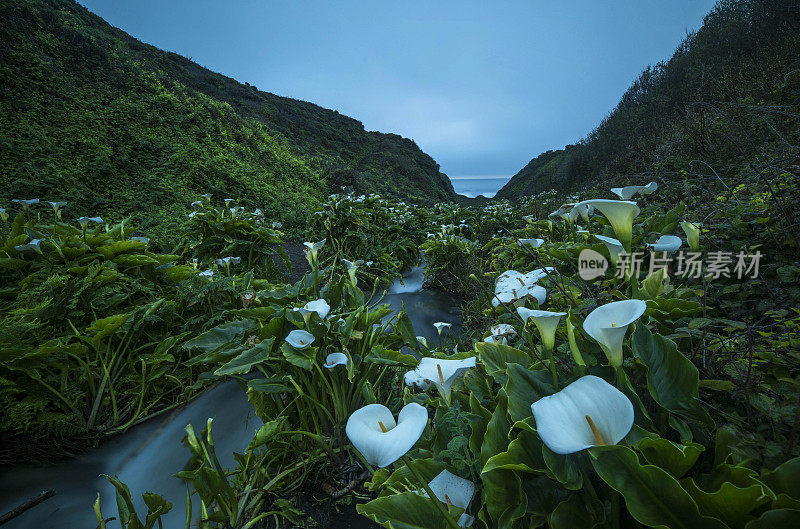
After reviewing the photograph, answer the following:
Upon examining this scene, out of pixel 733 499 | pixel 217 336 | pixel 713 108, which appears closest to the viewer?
pixel 733 499

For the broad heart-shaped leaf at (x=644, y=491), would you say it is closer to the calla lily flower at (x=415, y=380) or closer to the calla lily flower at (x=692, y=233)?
the calla lily flower at (x=415, y=380)

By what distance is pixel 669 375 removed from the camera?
2.47 ft

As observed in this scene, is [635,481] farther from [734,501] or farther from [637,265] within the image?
[637,265]

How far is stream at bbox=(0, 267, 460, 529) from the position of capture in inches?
53.1

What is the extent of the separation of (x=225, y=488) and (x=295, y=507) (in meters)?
0.37

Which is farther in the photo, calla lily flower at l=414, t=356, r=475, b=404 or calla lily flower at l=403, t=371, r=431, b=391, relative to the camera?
calla lily flower at l=403, t=371, r=431, b=391

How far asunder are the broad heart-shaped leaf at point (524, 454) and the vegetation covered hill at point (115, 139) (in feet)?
19.9

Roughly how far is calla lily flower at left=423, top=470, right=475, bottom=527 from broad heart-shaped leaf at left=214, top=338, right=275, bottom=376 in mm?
→ 827

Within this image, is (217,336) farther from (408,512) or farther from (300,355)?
(408,512)

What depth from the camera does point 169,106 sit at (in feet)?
27.7

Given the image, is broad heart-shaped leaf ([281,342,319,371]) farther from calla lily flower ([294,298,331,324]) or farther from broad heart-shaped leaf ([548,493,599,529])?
broad heart-shaped leaf ([548,493,599,529])

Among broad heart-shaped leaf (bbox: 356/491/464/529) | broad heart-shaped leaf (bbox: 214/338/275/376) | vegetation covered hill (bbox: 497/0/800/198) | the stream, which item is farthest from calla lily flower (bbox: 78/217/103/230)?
vegetation covered hill (bbox: 497/0/800/198)

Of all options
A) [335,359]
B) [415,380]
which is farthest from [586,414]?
[335,359]

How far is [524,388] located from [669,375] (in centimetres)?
33
